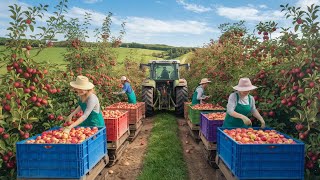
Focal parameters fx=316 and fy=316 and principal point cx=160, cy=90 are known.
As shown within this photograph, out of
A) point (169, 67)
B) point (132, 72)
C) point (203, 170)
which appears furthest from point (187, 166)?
point (132, 72)

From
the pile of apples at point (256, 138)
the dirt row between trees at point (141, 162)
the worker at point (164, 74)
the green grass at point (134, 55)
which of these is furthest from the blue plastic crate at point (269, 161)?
the green grass at point (134, 55)

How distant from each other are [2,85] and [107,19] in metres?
10.5

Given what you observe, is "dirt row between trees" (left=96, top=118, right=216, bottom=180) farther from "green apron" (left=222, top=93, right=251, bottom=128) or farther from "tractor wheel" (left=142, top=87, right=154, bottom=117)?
"tractor wheel" (left=142, top=87, right=154, bottom=117)

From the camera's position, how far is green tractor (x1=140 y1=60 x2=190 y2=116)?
1437 cm

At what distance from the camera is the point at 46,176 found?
4.53 m

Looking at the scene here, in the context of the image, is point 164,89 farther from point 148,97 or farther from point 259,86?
point 259,86

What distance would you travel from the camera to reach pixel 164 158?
25.6ft

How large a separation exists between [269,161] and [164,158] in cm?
379

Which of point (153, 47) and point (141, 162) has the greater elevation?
point (153, 47)

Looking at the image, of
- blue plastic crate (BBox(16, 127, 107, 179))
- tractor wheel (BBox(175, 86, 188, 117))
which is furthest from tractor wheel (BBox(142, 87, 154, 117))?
blue plastic crate (BBox(16, 127, 107, 179))

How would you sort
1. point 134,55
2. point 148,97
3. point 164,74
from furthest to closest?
1. point 134,55
2. point 164,74
3. point 148,97

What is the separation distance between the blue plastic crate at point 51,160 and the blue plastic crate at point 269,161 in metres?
2.18

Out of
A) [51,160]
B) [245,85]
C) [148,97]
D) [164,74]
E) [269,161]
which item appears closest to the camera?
[269,161]

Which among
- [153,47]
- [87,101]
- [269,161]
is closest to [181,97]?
[87,101]
